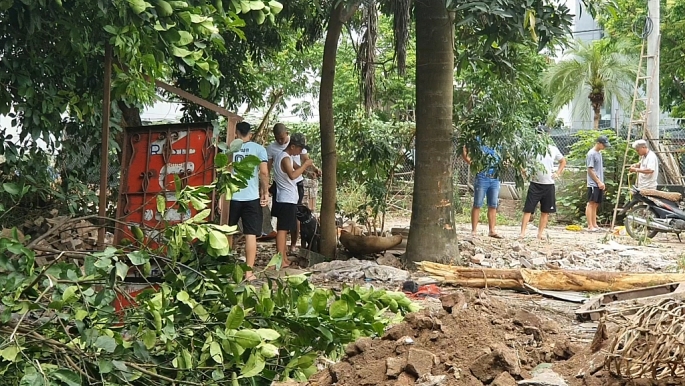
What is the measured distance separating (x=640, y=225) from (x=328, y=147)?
6477 millimetres

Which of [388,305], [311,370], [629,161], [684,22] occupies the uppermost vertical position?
[684,22]

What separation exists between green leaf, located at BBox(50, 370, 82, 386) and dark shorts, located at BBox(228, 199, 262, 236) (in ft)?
17.4

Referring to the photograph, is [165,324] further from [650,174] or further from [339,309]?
[650,174]

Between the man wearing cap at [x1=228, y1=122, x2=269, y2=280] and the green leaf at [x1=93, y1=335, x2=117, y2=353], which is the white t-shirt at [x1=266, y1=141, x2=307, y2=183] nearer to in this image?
the man wearing cap at [x1=228, y1=122, x2=269, y2=280]

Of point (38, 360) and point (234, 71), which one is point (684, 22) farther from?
point (38, 360)

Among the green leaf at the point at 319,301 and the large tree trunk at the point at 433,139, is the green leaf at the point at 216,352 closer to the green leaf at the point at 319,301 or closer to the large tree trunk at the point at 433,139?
the green leaf at the point at 319,301

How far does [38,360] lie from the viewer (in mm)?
3412

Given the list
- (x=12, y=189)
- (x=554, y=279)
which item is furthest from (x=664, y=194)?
(x=12, y=189)

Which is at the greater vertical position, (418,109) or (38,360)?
(418,109)

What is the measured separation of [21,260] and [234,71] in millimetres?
7570

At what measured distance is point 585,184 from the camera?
18625mm

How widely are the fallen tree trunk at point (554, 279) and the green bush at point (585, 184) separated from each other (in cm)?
1015

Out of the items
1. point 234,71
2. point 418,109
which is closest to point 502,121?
point 418,109

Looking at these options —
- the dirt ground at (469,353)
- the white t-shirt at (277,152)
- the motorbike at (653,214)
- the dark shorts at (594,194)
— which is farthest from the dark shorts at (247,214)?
the dark shorts at (594,194)
